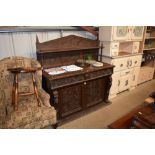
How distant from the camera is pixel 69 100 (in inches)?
91.4

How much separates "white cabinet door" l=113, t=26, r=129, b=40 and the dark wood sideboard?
393 millimetres

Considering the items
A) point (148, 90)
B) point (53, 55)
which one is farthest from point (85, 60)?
point (148, 90)

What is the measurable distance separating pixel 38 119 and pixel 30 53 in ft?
3.78

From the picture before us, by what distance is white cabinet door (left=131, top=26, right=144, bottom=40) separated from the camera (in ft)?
9.91

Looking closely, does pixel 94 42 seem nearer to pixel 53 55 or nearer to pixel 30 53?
pixel 53 55

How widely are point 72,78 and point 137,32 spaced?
1.97 metres

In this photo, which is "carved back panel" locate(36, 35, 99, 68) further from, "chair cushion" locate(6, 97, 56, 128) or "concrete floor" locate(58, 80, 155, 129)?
"concrete floor" locate(58, 80, 155, 129)

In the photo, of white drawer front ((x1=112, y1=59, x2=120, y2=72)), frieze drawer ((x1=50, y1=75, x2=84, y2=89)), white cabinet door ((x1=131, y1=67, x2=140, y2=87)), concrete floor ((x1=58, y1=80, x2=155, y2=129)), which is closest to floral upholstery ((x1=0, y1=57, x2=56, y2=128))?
frieze drawer ((x1=50, y1=75, x2=84, y2=89))

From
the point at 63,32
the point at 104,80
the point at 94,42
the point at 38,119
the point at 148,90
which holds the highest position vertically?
the point at 63,32

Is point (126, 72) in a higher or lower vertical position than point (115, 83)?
higher

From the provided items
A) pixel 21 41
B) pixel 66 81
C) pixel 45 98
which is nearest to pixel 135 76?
pixel 66 81

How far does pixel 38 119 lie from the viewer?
1.75m

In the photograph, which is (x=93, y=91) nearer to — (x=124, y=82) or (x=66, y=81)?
(x=66, y=81)
